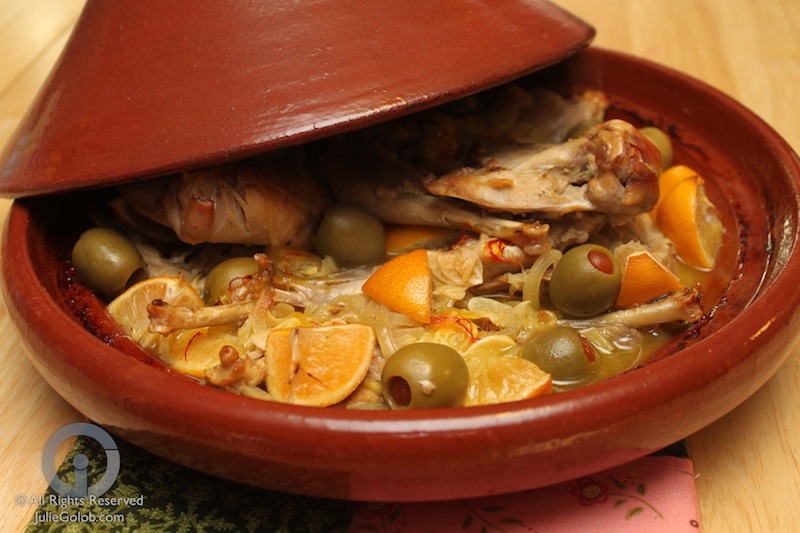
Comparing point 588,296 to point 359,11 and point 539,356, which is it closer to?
point 539,356

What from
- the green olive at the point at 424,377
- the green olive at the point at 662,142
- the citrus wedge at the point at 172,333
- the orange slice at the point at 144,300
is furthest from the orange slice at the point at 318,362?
the green olive at the point at 662,142

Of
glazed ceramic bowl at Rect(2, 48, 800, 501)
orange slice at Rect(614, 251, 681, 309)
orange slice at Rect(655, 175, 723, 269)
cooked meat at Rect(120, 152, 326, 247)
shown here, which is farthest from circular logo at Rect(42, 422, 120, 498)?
orange slice at Rect(655, 175, 723, 269)

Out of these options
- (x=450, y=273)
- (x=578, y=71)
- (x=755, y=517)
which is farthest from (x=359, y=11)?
(x=755, y=517)

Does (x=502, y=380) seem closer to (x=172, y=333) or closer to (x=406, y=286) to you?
(x=406, y=286)

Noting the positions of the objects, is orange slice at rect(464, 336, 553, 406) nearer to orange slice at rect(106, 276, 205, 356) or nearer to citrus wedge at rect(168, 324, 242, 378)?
citrus wedge at rect(168, 324, 242, 378)

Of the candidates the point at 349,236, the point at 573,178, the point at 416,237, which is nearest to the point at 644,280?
the point at 573,178
